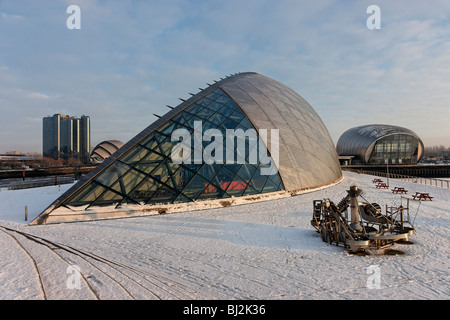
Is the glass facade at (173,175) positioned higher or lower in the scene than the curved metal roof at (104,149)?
lower

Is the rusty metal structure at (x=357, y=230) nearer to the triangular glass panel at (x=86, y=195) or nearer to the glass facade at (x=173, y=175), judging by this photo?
the glass facade at (x=173, y=175)

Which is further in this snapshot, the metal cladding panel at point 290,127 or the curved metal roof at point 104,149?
the curved metal roof at point 104,149

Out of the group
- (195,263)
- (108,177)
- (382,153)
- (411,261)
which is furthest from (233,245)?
(382,153)

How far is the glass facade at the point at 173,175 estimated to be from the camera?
44.9ft

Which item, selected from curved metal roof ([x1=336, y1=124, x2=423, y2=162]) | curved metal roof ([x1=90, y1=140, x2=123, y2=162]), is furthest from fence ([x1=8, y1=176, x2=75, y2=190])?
curved metal roof ([x1=336, y1=124, x2=423, y2=162])

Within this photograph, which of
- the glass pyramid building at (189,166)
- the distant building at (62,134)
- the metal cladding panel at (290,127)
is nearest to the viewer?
the glass pyramid building at (189,166)

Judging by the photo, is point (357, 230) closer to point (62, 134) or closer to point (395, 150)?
point (395, 150)

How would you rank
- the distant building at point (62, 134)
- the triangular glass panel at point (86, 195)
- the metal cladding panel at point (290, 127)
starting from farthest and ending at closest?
the distant building at point (62, 134) → the metal cladding panel at point (290, 127) → the triangular glass panel at point (86, 195)

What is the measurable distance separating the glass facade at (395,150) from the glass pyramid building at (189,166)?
2365 inches

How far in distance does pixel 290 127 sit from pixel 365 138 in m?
60.9

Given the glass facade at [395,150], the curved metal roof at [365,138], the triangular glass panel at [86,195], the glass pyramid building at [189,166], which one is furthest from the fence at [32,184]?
the glass facade at [395,150]

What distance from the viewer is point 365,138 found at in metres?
71.1
